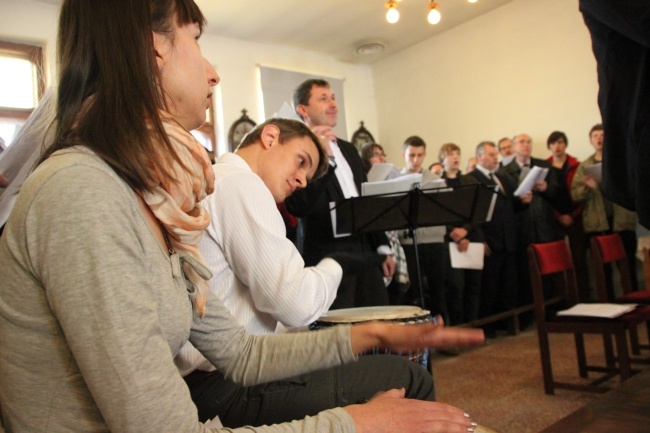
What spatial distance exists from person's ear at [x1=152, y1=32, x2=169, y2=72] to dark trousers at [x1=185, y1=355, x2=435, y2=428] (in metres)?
0.65

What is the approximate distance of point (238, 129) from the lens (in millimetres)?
7426

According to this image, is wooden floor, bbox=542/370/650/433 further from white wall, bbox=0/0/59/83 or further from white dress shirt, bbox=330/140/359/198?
white wall, bbox=0/0/59/83

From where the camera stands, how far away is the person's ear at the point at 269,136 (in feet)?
5.85

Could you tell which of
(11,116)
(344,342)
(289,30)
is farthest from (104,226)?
(289,30)

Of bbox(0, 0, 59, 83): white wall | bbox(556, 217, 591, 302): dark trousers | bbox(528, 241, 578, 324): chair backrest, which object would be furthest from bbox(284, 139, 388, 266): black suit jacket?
bbox(0, 0, 59, 83): white wall

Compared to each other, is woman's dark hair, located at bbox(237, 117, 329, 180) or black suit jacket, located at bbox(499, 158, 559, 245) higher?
woman's dark hair, located at bbox(237, 117, 329, 180)

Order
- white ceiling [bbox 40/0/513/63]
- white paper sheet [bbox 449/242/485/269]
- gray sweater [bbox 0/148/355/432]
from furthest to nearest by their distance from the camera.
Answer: white ceiling [bbox 40/0/513/63], white paper sheet [bbox 449/242/485/269], gray sweater [bbox 0/148/355/432]

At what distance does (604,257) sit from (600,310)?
2.11ft

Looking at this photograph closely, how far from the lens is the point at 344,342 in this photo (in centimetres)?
103

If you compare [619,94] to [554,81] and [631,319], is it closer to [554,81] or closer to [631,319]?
[631,319]

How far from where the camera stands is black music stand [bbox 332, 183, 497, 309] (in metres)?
2.82

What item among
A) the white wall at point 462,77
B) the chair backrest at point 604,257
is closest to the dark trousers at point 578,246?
the white wall at point 462,77

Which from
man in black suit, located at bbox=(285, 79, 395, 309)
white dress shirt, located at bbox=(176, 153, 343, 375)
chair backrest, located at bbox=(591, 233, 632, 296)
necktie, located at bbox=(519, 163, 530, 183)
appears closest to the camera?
white dress shirt, located at bbox=(176, 153, 343, 375)

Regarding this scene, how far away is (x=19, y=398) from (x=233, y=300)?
70cm
